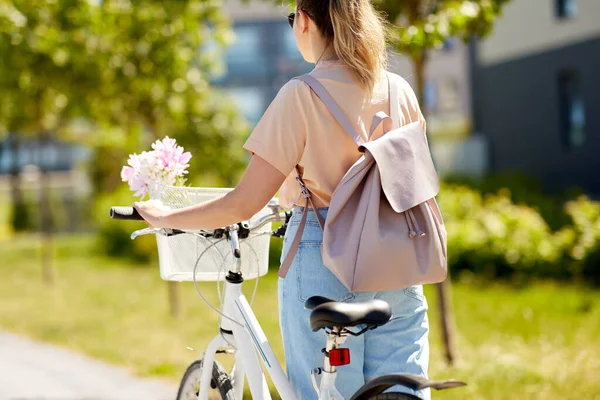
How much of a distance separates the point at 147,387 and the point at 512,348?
2.80 m

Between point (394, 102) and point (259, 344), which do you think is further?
point (259, 344)

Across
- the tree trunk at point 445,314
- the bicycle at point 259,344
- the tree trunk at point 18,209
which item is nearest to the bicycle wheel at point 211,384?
the bicycle at point 259,344

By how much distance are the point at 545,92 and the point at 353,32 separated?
15.3 meters

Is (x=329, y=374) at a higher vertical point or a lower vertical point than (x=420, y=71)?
lower

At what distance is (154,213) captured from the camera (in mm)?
2740

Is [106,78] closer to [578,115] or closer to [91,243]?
[91,243]

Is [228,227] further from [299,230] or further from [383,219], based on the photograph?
[383,219]

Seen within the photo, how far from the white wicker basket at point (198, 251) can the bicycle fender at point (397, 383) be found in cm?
84

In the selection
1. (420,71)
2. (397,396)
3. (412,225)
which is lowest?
(397,396)

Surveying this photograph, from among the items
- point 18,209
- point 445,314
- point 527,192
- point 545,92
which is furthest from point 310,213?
point 18,209

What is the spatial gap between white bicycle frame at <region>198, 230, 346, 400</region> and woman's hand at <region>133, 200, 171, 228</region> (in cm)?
31

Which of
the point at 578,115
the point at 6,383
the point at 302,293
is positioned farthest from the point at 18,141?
the point at 302,293

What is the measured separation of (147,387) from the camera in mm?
6184

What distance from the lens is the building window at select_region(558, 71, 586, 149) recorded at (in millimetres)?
16375
